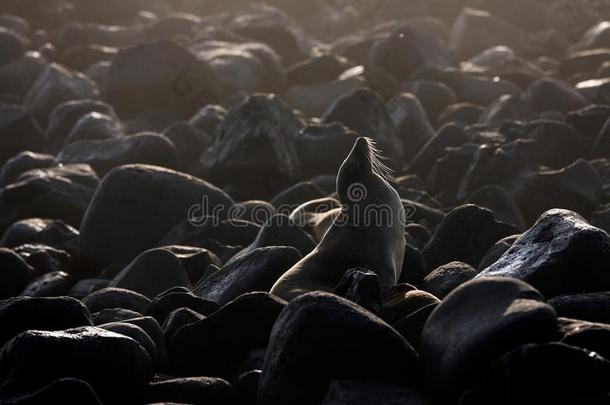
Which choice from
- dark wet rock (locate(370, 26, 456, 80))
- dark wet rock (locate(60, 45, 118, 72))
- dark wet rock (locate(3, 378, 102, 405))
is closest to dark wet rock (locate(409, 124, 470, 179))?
dark wet rock (locate(370, 26, 456, 80))

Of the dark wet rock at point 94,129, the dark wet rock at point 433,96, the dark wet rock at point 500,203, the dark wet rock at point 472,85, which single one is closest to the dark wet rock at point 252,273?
the dark wet rock at point 500,203

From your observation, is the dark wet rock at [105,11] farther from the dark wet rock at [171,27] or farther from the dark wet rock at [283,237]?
the dark wet rock at [283,237]

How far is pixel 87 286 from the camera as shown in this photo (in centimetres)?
1197

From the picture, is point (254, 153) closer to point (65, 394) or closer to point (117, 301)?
point (117, 301)

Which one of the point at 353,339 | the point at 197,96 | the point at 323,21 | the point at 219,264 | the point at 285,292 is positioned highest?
the point at 353,339

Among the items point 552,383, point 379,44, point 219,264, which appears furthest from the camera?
point 379,44

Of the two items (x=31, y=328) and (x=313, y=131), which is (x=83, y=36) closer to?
(x=313, y=131)

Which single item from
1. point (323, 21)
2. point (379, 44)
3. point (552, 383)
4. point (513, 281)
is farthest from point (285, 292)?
point (323, 21)

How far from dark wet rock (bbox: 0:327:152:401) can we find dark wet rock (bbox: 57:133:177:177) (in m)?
9.25

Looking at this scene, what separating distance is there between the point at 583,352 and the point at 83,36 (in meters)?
26.2

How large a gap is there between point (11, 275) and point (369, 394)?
6.13 metres

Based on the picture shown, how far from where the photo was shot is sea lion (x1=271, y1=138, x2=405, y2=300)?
28.2ft

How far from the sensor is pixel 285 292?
329 inches

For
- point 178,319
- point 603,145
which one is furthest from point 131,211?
point 603,145
